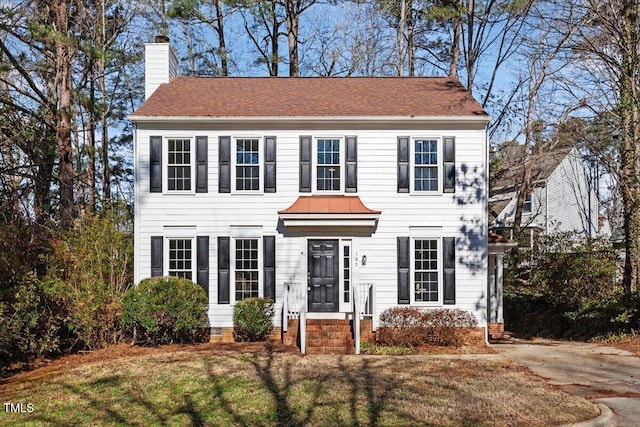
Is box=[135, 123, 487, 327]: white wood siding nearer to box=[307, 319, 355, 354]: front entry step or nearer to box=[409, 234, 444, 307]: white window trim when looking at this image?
box=[409, 234, 444, 307]: white window trim

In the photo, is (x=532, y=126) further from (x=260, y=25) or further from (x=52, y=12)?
(x=52, y=12)

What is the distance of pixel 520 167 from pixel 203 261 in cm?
1876

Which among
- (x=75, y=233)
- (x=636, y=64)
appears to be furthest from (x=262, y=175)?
(x=636, y=64)

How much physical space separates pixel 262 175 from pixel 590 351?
931 centimetres

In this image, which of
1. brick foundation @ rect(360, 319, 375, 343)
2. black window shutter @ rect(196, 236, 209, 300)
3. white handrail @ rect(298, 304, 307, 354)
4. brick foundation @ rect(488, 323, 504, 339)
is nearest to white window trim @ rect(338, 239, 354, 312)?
brick foundation @ rect(360, 319, 375, 343)

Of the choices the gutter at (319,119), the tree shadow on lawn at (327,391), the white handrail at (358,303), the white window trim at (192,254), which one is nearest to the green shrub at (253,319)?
the white window trim at (192,254)

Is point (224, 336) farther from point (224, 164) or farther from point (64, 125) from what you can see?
point (64, 125)

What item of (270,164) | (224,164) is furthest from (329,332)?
(224,164)

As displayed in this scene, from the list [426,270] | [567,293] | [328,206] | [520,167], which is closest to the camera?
[328,206]

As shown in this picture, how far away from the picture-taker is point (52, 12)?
20016mm

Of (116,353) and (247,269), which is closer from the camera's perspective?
(116,353)

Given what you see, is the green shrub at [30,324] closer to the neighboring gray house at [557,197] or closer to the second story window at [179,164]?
the second story window at [179,164]

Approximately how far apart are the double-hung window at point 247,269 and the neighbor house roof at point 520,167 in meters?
Answer: 13.2

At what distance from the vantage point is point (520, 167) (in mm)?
29438
